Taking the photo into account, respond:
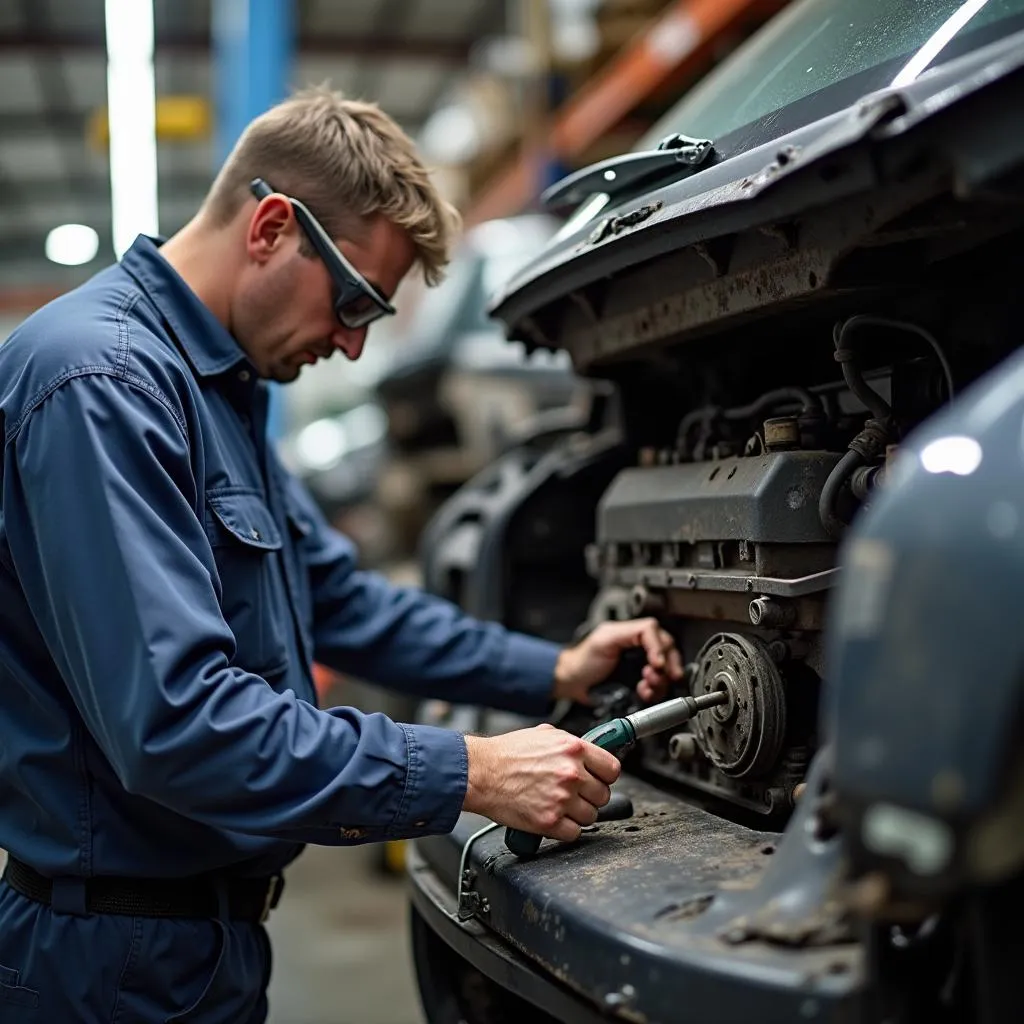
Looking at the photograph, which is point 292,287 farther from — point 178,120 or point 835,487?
point 178,120

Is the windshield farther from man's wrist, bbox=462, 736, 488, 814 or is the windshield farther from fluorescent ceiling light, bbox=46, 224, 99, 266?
fluorescent ceiling light, bbox=46, 224, 99, 266

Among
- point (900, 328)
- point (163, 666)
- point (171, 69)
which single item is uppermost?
point (171, 69)

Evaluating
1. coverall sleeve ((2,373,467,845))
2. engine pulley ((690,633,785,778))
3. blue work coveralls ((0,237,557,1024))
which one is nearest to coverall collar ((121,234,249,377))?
blue work coveralls ((0,237,557,1024))

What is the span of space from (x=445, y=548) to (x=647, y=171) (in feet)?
3.60

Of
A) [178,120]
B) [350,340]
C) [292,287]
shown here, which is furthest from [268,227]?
[178,120]

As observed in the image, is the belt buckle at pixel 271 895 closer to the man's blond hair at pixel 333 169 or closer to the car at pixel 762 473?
the car at pixel 762 473

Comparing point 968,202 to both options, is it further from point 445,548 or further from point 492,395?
point 492,395

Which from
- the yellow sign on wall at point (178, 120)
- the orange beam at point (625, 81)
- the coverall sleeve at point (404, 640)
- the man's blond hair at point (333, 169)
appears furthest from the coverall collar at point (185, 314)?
the yellow sign on wall at point (178, 120)

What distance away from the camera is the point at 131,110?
6875 mm

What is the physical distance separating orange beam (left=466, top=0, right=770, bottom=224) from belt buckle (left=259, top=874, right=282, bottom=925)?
2.98 m

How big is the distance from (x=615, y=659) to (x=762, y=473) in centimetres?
47

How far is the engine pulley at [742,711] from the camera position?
4.00 feet

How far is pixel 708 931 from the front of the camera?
914 mm

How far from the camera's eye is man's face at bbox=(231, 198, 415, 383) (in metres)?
1.45
